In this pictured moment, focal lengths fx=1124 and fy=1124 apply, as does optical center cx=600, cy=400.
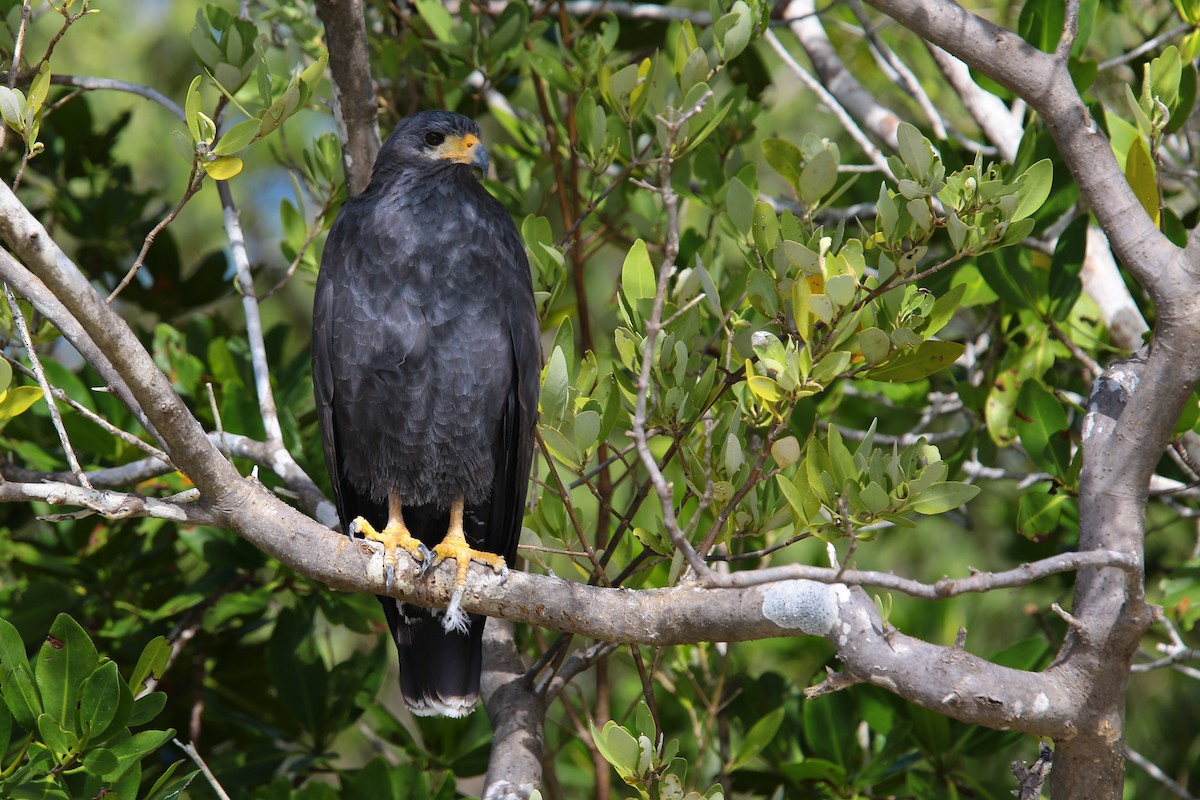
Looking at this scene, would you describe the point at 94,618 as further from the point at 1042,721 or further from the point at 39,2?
the point at 1042,721

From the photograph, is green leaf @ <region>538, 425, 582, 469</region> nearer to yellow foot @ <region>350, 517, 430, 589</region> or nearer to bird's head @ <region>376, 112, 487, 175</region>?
yellow foot @ <region>350, 517, 430, 589</region>

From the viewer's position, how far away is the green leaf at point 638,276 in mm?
2883

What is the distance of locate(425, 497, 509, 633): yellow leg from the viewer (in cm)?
294

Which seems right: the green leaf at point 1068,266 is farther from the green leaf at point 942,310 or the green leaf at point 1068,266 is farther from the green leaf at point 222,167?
the green leaf at point 222,167

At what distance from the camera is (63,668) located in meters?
2.71

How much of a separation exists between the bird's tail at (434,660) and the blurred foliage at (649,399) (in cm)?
23

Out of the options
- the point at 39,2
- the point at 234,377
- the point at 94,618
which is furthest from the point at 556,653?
the point at 39,2

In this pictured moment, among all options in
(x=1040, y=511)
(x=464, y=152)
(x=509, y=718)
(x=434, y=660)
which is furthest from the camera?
(x=464, y=152)

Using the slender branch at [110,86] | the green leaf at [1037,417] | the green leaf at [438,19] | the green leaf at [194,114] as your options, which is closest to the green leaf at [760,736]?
the green leaf at [1037,417]

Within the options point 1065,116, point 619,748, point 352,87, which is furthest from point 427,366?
point 1065,116

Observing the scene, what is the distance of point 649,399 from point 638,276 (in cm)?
33

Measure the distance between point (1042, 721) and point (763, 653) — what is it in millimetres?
2111

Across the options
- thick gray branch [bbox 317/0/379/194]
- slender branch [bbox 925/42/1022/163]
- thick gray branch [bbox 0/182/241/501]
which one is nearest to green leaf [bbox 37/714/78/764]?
thick gray branch [bbox 0/182/241/501]

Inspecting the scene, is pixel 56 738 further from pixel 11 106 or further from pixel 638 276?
pixel 638 276
